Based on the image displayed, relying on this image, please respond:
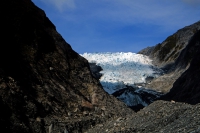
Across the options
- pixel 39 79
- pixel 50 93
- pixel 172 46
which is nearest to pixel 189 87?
pixel 39 79

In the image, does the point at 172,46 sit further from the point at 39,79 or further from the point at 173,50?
the point at 39,79

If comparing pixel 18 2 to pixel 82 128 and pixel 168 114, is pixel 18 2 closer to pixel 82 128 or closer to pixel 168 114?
pixel 82 128

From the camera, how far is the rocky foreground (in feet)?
37.9

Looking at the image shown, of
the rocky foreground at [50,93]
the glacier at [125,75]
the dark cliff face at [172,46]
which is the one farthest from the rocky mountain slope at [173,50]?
the rocky foreground at [50,93]

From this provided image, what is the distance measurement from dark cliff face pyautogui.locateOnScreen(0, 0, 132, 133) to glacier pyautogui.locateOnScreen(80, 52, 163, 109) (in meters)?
21.3

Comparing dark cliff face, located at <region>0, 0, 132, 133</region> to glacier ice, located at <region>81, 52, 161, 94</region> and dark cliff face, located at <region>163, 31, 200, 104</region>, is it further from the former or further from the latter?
glacier ice, located at <region>81, 52, 161, 94</region>

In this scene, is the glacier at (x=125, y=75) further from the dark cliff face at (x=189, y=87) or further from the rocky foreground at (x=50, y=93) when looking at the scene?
the rocky foreground at (x=50, y=93)

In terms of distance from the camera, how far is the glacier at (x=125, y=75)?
40719mm

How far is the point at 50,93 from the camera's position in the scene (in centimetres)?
1481

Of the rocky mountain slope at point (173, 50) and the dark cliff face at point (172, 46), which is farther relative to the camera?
the dark cliff face at point (172, 46)

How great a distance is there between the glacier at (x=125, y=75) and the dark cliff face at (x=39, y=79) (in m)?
21.3

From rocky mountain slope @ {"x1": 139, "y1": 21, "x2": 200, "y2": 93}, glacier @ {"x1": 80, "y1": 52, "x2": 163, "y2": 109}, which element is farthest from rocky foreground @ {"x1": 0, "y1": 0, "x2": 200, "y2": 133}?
rocky mountain slope @ {"x1": 139, "y1": 21, "x2": 200, "y2": 93}

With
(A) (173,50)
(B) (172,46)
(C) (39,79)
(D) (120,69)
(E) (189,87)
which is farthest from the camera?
(B) (172,46)

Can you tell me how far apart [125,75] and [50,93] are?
37.6 metres
